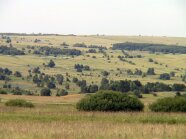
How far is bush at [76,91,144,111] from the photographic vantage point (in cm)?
4531

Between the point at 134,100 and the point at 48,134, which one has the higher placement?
the point at 48,134

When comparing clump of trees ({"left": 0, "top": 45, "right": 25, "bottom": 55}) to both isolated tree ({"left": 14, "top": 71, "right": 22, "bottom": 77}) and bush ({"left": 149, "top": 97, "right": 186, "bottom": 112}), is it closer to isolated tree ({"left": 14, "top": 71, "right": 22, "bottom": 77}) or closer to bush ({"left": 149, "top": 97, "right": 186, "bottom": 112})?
isolated tree ({"left": 14, "top": 71, "right": 22, "bottom": 77})

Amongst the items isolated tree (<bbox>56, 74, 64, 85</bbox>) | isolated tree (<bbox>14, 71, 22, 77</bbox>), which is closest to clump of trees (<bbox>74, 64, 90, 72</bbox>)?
isolated tree (<bbox>56, 74, 64, 85</bbox>)

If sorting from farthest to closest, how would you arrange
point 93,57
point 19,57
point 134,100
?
point 93,57 < point 19,57 < point 134,100

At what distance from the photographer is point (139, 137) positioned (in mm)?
21312

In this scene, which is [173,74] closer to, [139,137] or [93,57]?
[93,57]

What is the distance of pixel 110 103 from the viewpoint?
149ft

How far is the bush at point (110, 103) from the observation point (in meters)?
45.3

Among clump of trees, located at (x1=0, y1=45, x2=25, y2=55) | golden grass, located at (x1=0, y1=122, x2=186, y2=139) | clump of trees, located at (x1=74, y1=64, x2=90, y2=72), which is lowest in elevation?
clump of trees, located at (x1=74, y1=64, x2=90, y2=72)

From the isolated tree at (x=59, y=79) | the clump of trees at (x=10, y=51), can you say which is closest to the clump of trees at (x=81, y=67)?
the isolated tree at (x=59, y=79)

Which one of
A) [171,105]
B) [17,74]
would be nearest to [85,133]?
[171,105]

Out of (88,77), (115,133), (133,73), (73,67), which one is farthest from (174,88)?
(115,133)

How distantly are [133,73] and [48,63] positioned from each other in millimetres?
32127

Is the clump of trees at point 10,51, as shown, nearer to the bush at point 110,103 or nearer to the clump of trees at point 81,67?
the clump of trees at point 81,67
